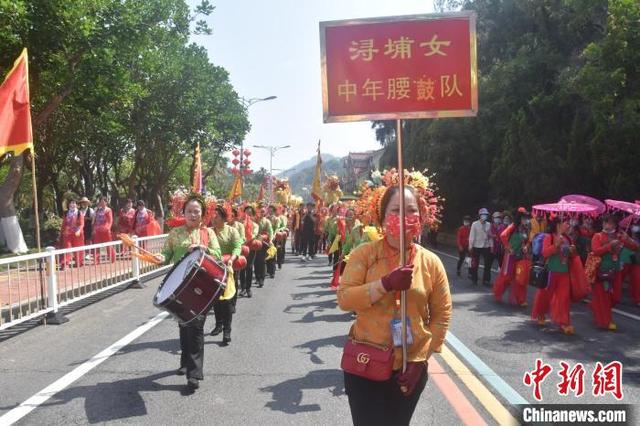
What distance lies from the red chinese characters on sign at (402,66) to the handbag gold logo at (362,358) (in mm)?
1388

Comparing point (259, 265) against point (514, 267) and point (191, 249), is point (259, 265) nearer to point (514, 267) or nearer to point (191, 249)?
point (514, 267)

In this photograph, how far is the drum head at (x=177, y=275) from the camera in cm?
510

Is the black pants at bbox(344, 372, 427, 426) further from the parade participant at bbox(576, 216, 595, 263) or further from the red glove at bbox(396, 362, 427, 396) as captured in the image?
the parade participant at bbox(576, 216, 595, 263)

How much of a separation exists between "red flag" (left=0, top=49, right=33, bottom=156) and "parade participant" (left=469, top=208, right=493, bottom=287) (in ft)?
31.0

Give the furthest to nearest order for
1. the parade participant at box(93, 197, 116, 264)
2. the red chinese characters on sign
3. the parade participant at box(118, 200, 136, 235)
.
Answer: the parade participant at box(118, 200, 136, 235), the parade participant at box(93, 197, 116, 264), the red chinese characters on sign

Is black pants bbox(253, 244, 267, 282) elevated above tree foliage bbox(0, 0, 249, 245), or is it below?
below

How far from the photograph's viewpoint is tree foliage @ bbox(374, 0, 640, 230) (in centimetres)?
1320

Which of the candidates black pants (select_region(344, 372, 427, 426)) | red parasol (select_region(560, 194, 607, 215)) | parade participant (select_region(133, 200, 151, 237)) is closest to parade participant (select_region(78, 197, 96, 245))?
parade participant (select_region(133, 200, 151, 237))

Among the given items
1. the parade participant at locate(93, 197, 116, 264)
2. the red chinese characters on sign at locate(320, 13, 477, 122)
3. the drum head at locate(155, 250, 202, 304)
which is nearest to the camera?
the red chinese characters on sign at locate(320, 13, 477, 122)

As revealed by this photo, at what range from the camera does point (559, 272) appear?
799cm

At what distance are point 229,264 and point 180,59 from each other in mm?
23610

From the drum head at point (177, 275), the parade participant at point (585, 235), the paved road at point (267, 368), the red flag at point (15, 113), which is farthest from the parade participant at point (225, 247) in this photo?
the parade participant at point (585, 235)

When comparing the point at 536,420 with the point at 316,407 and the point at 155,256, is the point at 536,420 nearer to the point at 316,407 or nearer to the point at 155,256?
the point at 316,407

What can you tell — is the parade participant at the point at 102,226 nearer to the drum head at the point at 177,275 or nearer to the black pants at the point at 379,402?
the drum head at the point at 177,275
